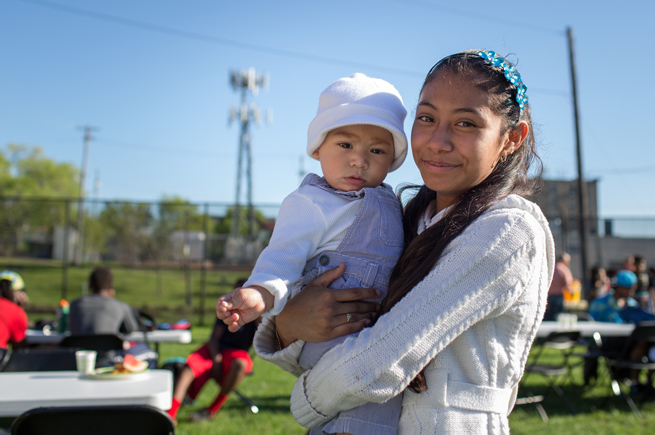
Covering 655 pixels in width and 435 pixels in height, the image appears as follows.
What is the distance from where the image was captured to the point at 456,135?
127 centimetres

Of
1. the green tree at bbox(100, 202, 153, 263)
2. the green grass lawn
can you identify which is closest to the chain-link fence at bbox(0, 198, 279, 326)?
the green tree at bbox(100, 202, 153, 263)

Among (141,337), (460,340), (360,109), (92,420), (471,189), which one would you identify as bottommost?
(141,337)

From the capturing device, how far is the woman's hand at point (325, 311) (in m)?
1.26

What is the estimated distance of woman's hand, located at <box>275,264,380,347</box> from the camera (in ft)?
4.14

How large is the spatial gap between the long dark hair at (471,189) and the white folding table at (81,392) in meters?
1.93

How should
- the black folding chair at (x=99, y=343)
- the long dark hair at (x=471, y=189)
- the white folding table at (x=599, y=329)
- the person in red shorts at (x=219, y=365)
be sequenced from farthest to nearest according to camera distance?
the white folding table at (x=599, y=329) < the person in red shorts at (x=219, y=365) < the black folding chair at (x=99, y=343) < the long dark hair at (x=471, y=189)

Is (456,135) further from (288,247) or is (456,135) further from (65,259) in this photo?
(65,259)

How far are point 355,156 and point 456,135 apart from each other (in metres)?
0.33

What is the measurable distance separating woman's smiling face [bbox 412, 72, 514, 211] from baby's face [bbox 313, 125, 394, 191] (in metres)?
0.21

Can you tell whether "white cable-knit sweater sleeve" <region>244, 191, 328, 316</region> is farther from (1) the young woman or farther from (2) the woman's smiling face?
(2) the woman's smiling face

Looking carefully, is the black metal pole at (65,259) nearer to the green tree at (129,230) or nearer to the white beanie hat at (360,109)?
the green tree at (129,230)

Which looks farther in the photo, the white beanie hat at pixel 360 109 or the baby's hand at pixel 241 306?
the white beanie hat at pixel 360 109

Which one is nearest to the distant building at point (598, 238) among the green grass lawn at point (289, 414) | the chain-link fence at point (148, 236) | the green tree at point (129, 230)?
the chain-link fence at point (148, 236)

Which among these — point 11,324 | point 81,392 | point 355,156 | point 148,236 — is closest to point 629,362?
point 81,392
